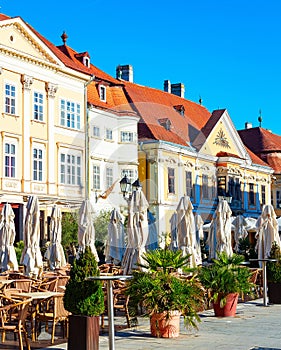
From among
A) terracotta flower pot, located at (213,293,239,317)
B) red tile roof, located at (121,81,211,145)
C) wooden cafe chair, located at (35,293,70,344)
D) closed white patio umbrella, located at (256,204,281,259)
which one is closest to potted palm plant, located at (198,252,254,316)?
terracotta flower pot, located at (213,293,239,317)

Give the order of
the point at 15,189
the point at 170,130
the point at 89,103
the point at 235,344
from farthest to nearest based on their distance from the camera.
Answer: the point at 170,130 < the point at 89,103 < the point at 15,189 < the point at 235,344

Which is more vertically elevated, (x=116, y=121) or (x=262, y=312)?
(x=116, y=121)

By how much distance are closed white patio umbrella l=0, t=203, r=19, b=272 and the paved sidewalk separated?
5.70 m

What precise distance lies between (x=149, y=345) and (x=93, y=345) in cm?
136

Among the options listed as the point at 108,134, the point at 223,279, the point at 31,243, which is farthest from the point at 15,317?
the point at 108,134

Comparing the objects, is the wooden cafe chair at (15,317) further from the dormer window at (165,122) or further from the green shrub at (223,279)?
the dormer window at (165,122)

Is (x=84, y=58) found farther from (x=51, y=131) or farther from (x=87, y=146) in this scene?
(x=51, y=131)

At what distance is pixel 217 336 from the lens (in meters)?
10.3

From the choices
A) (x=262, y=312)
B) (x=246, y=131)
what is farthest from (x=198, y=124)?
(x=262, y=312)

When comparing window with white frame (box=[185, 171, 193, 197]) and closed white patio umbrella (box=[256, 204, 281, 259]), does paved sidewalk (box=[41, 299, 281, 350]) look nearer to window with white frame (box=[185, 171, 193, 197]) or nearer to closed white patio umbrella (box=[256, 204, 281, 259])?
closed white patio umbrella (box=[256, 204, 281, 259])

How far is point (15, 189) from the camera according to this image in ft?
95.2

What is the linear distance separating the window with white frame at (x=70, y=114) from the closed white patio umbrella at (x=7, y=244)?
14.1 metres

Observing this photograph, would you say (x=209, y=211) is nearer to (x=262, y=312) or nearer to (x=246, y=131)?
(x=246, y=131)

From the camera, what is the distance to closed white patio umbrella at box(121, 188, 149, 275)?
16.7 metres
